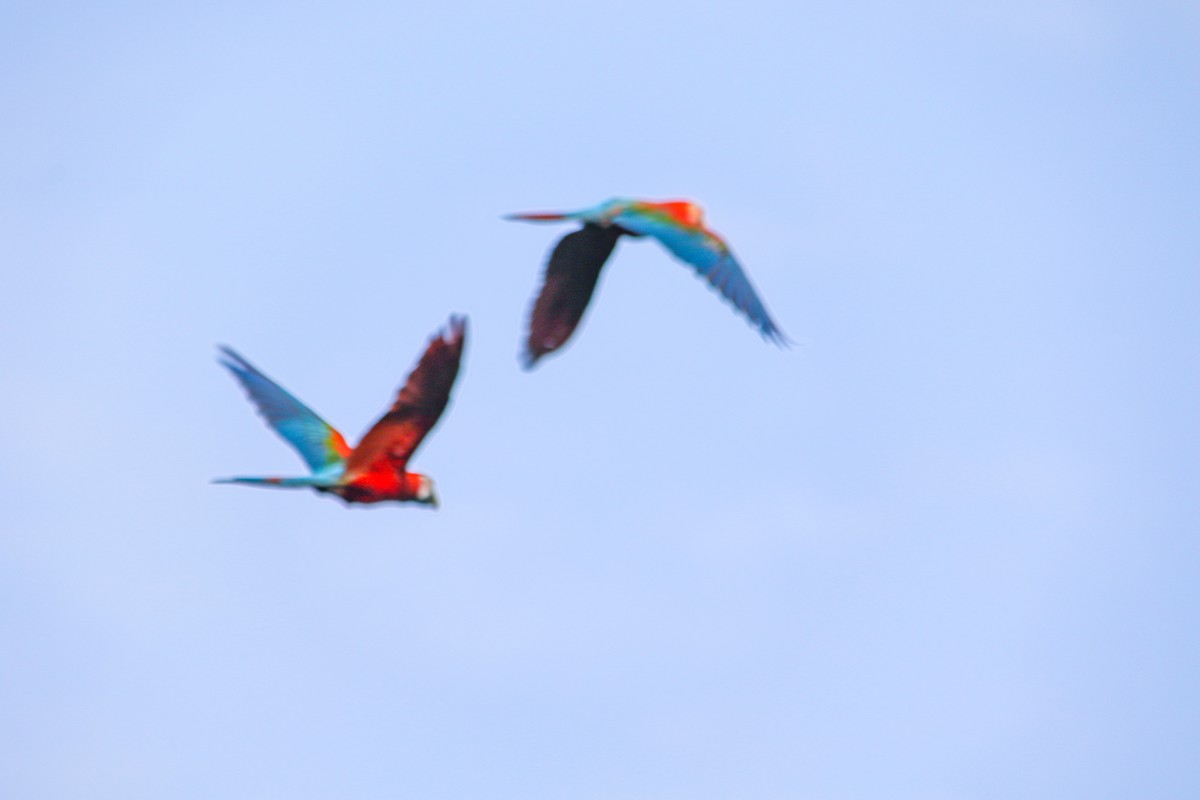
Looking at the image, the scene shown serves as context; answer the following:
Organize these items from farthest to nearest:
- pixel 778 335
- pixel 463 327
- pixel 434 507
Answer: pixel 778 335 < pixel 434 507 < pixel 463 327

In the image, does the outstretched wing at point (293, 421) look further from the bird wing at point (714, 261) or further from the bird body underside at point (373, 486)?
the bird wing at point (714, 261)

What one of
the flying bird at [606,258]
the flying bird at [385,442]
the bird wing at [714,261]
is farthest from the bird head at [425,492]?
the bird wing at [714,261]

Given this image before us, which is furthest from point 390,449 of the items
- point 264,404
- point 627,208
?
point 627,208

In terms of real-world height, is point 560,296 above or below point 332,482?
above

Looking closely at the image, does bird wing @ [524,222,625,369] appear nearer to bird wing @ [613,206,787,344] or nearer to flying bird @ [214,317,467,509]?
bird wing @ [613,206,787,344]

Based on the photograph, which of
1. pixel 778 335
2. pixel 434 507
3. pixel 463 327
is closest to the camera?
pixel 463 327

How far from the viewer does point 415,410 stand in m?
21.7

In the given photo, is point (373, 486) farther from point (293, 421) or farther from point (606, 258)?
point (606, 258)

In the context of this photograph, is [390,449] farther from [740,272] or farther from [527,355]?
[740,272]

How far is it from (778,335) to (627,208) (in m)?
2.36

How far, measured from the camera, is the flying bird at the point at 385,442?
2136cm

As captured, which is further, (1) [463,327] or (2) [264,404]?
(2) [264,404]

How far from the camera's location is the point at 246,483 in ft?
70.8

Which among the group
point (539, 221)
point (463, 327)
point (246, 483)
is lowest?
point (246, 483)
